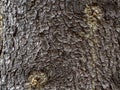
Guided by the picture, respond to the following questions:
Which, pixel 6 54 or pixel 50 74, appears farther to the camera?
pixel 6 54

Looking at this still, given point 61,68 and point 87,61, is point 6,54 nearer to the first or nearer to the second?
point 61,68

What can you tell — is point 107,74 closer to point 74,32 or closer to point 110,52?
point 110,52

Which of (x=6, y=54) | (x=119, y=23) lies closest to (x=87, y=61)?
(x=119, y=23)

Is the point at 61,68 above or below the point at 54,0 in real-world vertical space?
below

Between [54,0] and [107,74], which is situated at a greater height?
[54,0]

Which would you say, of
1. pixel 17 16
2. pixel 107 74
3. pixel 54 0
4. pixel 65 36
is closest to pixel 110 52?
pixel 107 74

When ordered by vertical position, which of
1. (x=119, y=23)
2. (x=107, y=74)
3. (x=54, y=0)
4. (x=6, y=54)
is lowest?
(x=107, y=74)
